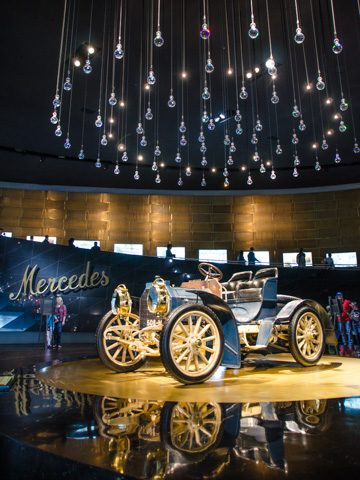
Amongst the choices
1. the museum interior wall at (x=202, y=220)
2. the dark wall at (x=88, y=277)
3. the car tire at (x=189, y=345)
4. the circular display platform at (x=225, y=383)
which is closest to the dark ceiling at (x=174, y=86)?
the museum interior wall at (x=202, y=220)

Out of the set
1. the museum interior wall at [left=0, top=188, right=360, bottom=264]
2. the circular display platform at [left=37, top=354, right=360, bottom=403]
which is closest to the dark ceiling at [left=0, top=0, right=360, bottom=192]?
the museum interior wall at [left=0, top=188, right=360, bottom=264]

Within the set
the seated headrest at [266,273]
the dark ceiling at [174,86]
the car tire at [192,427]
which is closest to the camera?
the car tire at [192,427]

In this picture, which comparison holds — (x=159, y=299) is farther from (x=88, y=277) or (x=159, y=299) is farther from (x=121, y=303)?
(x=88, y=277)

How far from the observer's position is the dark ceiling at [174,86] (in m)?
7.32

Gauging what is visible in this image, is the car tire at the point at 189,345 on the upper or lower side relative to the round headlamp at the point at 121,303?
lower

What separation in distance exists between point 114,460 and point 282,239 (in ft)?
54.9

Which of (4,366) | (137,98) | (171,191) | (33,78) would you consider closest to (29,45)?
(33,78)

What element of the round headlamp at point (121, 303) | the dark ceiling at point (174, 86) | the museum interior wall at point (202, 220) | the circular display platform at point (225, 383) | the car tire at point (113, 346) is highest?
the dark ceiling at point (174, 86)

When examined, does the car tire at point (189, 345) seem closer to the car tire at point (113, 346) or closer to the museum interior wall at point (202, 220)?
the car tire at point (113, 346)

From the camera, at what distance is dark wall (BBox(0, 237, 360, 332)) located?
10.5m

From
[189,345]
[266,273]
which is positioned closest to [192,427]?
[189,345]

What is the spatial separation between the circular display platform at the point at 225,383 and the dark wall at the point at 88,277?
678 cm

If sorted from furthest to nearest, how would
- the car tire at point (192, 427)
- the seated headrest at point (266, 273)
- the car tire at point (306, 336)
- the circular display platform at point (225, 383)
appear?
the seated headrest at point (266, 273)
the car tire at point (306, 336)
the circular display platform at point (225, 383)
the car tire at point (192, 427)

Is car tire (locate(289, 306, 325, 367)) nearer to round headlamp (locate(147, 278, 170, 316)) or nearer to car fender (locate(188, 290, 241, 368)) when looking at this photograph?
car fender (locate(188, 290, 241, 368))
